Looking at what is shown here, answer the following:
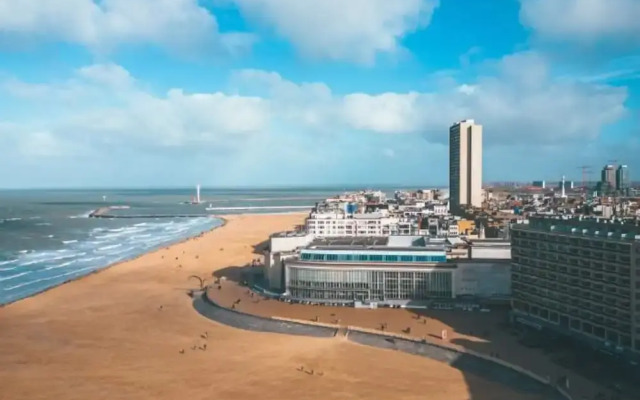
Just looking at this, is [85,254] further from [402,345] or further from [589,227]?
[589,227]

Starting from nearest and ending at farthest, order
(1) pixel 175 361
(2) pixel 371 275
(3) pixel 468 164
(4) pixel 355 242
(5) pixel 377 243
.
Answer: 1. (1) pixel 175 361
2. (2) pixel 371 275
3. (5) pixel 377 243
4. (4) pixel 355 242
5. (3) pixel 468 164

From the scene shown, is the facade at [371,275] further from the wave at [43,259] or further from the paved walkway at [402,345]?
the wave at [43,259]

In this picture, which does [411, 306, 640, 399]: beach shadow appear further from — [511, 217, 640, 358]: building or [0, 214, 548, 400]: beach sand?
[0, 214, 548, 400]: beach sand

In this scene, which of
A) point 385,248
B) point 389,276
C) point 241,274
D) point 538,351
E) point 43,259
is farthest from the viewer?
point 43,259

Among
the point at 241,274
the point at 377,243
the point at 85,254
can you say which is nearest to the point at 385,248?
the point at 377,243

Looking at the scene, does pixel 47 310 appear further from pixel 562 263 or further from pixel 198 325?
pixel 562 263

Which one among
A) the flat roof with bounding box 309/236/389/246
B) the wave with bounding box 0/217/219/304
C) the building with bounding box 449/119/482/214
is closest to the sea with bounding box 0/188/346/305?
the wave with bounding box 0/217/219/304

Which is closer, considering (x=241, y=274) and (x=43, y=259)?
(x=241, y=274)
